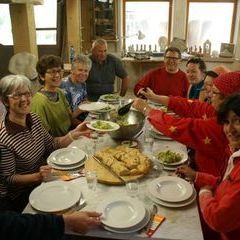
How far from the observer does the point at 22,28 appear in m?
3.65

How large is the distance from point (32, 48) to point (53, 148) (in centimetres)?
209

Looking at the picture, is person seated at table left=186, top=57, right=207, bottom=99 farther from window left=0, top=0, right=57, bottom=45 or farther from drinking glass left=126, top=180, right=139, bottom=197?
window left=0, top=0, right=57, bottom=45

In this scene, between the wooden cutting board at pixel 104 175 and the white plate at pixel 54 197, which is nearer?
the white plate at pixel 54 197

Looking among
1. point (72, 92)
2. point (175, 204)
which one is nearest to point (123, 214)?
point (175, 204)

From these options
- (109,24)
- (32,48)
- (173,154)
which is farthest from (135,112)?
(109,24)

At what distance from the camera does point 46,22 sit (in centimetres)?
557

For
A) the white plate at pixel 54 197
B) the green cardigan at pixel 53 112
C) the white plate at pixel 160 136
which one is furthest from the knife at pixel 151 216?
the green cardigan at pixel 53 112

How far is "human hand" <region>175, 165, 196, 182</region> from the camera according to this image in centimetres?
164

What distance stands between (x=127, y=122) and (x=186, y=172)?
77cm

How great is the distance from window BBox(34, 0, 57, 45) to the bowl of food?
349 cm

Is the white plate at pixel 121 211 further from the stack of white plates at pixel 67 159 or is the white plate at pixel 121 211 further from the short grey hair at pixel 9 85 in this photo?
the short grey hair at pixel 9 85

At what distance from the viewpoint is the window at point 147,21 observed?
565 cm

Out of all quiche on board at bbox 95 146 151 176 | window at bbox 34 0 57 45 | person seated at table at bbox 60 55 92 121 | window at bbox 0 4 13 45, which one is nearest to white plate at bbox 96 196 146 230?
quiche on board at bbox 95 146 151 176

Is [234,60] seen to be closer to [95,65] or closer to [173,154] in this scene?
[95,65]
